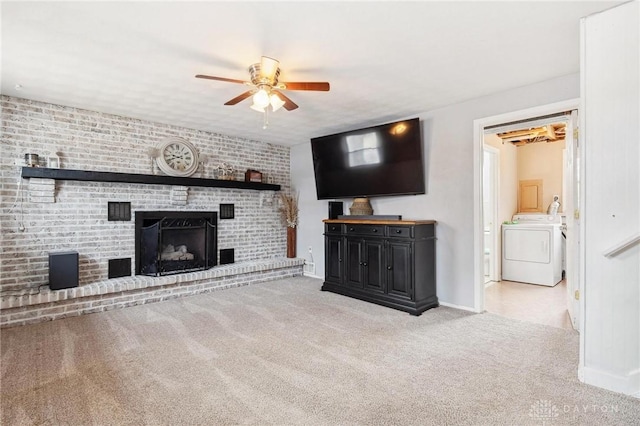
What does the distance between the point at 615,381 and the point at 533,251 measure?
3.35 metres

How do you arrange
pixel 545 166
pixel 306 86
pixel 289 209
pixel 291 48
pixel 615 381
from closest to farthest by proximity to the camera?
pixel 615 381
pixel 291 48
pixel 306 86
pixel 289 209
pixel 545 166

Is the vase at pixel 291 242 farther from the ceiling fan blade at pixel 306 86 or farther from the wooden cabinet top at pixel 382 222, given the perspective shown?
the ceiling fan blade at pixel 306 86

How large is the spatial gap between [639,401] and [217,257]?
4.65m

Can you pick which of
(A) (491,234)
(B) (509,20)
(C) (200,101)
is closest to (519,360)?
(B) (509,20)

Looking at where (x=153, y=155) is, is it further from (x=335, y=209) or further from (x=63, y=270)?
(x=335, y=209)

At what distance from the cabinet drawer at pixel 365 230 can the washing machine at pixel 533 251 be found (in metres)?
2.68

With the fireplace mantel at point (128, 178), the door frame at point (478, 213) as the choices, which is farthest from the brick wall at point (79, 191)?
the door frame at point (478, 213)

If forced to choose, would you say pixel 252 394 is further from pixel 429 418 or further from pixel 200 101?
pixel 200 101

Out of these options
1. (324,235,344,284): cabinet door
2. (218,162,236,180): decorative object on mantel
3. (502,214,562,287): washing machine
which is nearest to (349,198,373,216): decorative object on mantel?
(324,235,344,284): cabinet door

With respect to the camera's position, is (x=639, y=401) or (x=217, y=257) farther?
(x=217, y=257)

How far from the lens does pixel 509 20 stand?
211 centimetres

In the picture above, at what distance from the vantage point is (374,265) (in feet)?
13.2

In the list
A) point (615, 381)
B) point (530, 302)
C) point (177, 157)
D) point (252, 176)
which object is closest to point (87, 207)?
point (177, 157)

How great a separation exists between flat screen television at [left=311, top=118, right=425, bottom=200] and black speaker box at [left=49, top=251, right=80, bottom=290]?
323 cm
